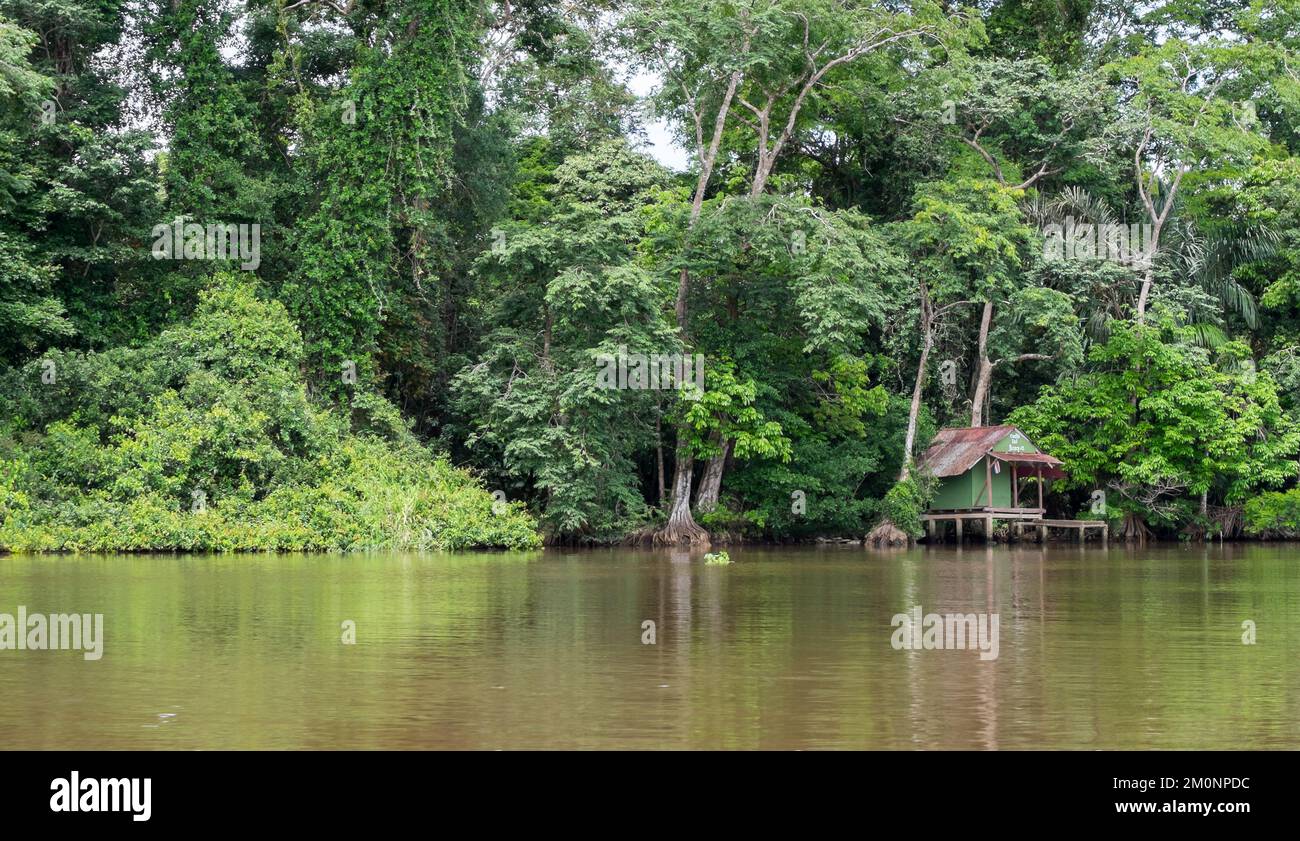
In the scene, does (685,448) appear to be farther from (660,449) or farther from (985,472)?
(985,472)

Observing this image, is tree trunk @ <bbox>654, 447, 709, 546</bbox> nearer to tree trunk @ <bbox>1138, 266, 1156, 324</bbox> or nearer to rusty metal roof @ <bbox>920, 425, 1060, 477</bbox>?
rusty metal roof @ <bbox>920, 425, 1060, 477</bbox>

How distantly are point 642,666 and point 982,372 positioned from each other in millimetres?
32786

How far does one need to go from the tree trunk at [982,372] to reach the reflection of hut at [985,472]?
2.57ft

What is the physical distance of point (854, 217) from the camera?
3753 cm

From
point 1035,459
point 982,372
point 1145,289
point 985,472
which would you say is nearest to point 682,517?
point 985,472

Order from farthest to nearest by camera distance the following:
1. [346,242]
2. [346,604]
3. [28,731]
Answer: [346,242] → [346,604] → [28,731]

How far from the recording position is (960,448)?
40375 millimetres

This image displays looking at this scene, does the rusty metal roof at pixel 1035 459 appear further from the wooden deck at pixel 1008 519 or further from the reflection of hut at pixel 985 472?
the wooden deck at pixel 1008 519

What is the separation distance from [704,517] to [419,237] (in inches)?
426

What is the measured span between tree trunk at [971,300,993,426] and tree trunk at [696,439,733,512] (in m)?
8.56

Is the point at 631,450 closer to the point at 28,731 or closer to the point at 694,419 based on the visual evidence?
the point at 694,419

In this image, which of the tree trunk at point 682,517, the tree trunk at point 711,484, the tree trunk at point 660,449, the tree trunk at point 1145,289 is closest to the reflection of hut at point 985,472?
the tree trunk at point 1145,289

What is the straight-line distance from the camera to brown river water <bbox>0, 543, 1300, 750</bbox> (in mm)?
8477
